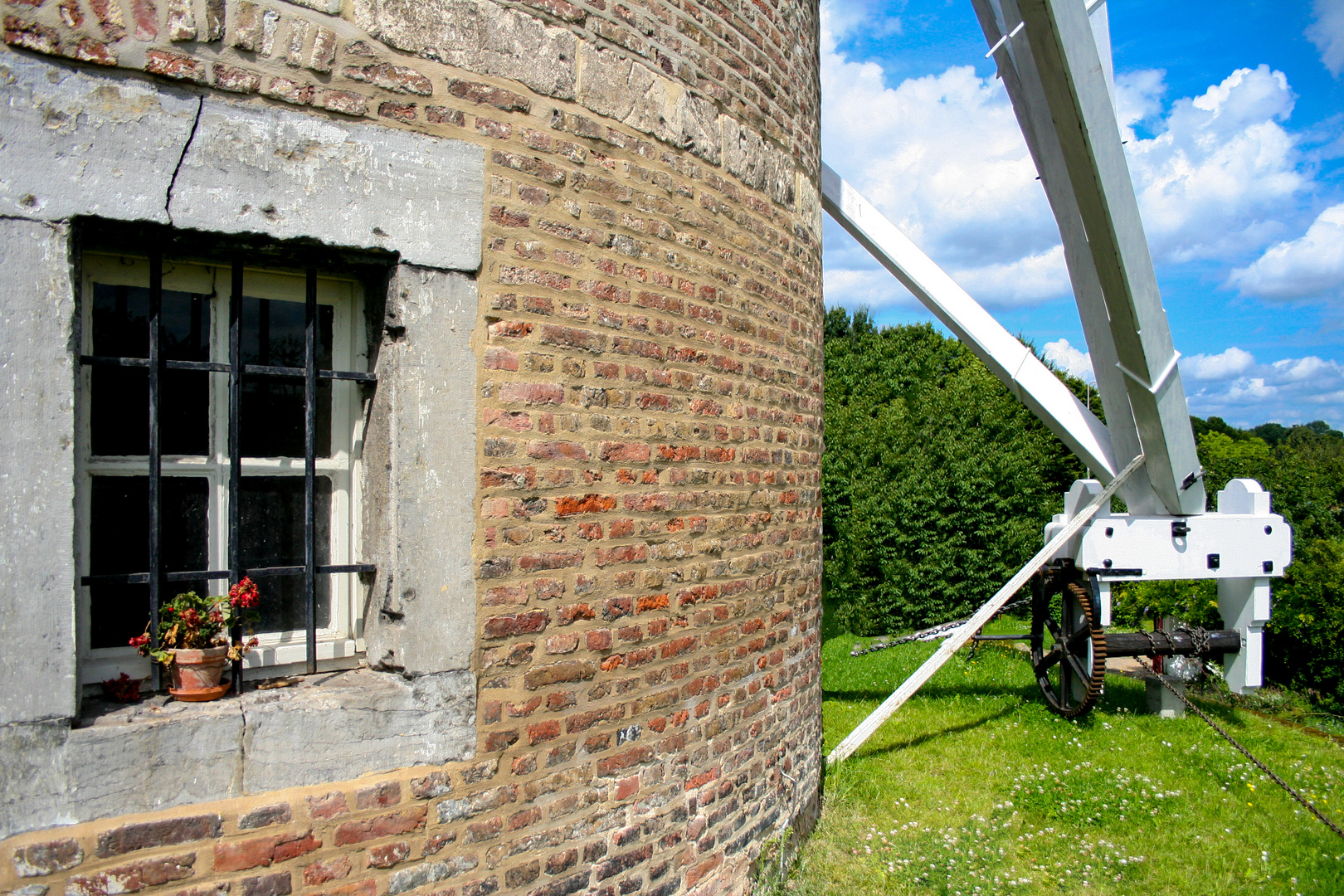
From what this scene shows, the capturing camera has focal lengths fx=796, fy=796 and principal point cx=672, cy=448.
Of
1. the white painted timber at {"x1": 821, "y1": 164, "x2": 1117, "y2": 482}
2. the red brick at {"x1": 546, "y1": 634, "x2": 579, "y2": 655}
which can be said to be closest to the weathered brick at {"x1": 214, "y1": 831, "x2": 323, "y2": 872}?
the red brick at {"x1": 546, "y1": 634, "x2": 579, "y2": 655}

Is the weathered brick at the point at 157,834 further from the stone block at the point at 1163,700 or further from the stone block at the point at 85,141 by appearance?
the stone block at the point at 1163,700

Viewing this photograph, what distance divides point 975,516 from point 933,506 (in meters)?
0.69

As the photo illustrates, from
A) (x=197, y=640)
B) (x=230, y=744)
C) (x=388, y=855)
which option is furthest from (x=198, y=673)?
(x=388, y=855)

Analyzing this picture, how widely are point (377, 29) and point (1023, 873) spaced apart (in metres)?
4.65

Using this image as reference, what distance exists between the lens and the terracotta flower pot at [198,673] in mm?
2232

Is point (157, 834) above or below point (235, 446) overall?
below

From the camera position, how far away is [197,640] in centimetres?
227

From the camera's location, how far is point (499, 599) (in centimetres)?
259

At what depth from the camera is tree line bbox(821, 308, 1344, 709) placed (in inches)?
352

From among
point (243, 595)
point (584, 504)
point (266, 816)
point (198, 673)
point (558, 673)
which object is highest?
point (584, 504)

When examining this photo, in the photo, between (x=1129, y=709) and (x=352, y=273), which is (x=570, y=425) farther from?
(x=1129, y=709)

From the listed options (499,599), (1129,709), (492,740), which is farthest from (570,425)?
(1129,709)

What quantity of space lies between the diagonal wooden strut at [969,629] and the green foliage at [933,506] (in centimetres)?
719

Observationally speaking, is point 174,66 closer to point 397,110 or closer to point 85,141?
point 85,141
